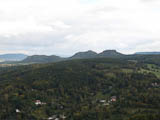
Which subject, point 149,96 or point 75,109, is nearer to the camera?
point 75,109

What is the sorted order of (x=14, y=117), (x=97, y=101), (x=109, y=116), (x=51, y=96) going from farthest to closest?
1. (x=51, y=96)
2. (x=97, y=101)
3. (x=14, y=117)
4. (x=109, y=116)

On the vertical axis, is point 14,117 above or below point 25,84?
below

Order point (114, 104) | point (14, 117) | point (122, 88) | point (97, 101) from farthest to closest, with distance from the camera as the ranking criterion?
point (122, 88) → point (97, 101) → point (114, 104) → point (14, 117)

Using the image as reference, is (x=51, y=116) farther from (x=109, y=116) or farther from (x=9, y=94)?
(x=9, y=94)

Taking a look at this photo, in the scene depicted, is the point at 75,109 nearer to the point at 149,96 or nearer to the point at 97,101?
the point at 97,101

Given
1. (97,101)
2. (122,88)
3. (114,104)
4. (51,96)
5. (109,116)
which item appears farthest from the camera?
(122,88)

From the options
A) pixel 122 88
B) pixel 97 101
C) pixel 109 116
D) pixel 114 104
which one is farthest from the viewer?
pixel 122 88

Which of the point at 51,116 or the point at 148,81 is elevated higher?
the point at 148,81

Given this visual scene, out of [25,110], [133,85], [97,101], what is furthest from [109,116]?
[133,85]

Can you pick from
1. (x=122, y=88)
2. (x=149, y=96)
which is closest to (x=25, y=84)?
(x=122, y=88)

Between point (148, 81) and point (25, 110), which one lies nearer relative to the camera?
point (25, 110)
